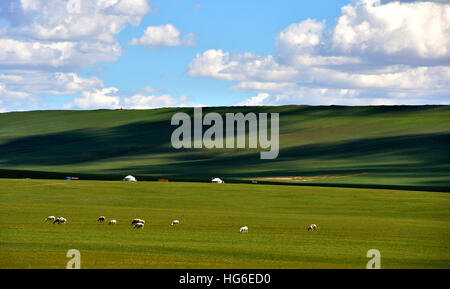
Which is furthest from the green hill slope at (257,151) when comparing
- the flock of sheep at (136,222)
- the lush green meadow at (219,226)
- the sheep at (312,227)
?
the flock of sheep at (136,222)

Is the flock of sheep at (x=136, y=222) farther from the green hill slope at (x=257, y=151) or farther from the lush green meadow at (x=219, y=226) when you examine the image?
the green hill slope at (x=257, y=151)

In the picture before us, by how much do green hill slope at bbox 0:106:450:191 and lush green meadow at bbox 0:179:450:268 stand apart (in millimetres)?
19592

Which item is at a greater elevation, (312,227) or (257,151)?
(257,151)

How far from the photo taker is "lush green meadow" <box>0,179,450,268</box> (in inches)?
1255

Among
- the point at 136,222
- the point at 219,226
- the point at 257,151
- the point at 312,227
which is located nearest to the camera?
the point at 312,227

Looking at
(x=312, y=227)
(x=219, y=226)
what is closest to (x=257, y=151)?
(x=219, y=226)

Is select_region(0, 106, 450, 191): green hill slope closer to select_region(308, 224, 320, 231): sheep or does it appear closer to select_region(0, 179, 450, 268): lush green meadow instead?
select_region(0, 179, 450, 268): lush green meadow

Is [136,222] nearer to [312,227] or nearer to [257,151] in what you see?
[312,227]

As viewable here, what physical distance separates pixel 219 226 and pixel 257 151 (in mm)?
90922

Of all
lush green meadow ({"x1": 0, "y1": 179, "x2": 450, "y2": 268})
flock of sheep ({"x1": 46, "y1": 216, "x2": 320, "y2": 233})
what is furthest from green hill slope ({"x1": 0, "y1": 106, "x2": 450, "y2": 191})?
flock of sheep ({"x1": 46, "y1": 216, "x2": 320, "y2": 233})

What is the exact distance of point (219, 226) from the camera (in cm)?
4650

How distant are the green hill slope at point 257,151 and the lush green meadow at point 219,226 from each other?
64.3 feet

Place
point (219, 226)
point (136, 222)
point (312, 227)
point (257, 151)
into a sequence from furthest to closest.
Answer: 1. point (257, 151)
2. point (219, 226)
3. point (136, 222)
4. point (312, 227)

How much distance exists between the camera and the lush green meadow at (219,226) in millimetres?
31875
